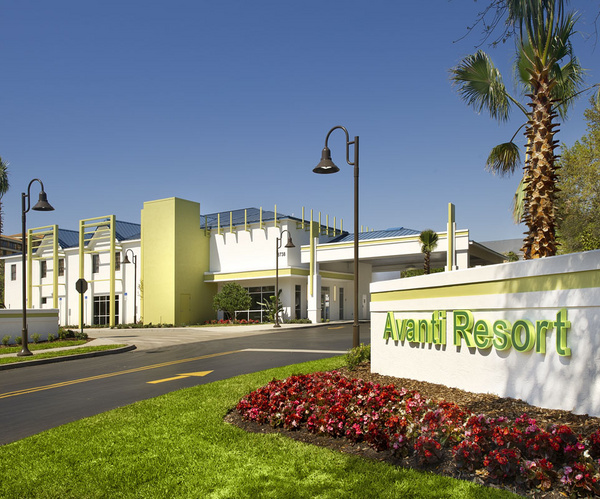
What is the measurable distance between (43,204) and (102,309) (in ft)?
93.1

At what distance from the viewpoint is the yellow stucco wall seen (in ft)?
135

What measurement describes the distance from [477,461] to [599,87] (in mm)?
9237

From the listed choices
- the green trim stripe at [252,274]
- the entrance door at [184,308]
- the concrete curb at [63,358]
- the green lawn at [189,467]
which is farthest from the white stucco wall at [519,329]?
the entrance door at [184,308]

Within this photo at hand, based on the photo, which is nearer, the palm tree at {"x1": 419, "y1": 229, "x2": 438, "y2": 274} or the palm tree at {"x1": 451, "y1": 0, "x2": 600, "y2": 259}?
the palm tree at {"x1": 451, "y1": 0, "x2": 600, "y2": 259}

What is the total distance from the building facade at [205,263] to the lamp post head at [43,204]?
19987 millimetres

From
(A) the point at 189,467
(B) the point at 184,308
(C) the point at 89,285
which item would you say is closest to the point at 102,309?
(C) the point at 89,285

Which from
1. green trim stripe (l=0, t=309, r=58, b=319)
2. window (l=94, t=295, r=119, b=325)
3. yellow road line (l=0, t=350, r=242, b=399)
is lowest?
window (l=94, t=295, r=119, b=325)

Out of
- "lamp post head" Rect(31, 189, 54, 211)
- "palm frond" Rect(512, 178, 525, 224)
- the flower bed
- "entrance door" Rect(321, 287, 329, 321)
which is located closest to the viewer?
the flower bed

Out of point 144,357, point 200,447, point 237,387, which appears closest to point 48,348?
point 144,357

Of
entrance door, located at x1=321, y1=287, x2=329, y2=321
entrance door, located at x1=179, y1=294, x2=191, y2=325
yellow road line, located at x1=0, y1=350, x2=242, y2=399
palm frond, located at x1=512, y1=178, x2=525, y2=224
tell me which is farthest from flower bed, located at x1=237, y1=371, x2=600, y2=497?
entrance door, located at x1=321, y1=287, x2=329, y2=321

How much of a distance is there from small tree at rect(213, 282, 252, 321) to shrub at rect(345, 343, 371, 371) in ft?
93.8

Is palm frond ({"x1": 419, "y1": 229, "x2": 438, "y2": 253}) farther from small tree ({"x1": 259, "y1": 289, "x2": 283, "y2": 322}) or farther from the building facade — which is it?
small tree ({"x1": 259, "y1": 289, "x2": 283, "y2": 322})

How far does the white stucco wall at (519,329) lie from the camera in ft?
20.1

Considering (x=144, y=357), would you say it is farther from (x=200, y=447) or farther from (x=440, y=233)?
(x=440, y=233)
